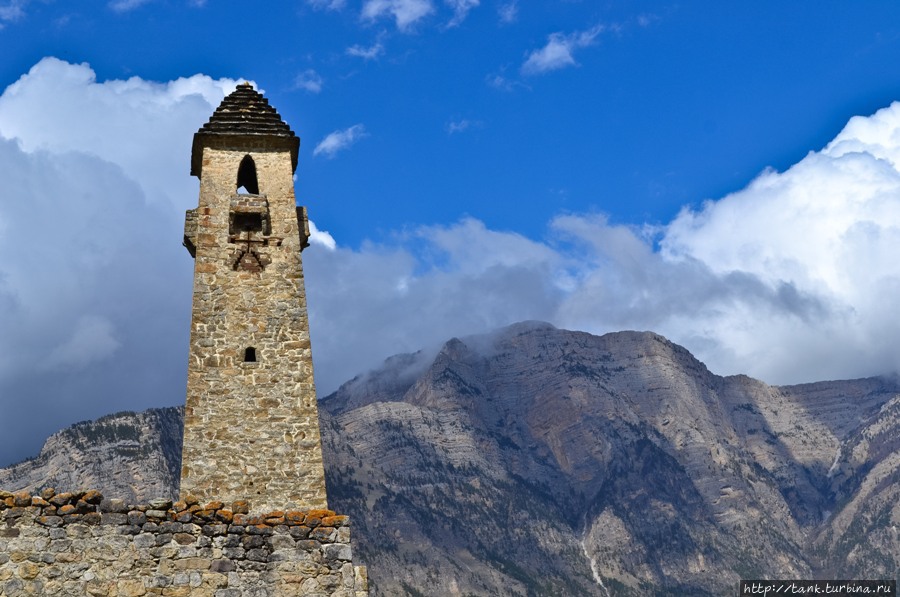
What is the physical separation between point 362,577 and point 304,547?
2.98 feet

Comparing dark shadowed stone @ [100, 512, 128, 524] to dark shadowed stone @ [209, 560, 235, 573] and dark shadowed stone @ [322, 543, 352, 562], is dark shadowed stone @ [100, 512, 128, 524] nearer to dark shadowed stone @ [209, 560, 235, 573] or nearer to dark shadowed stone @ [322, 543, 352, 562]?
dark shadowed stone @ [209, 560, 235, 573]

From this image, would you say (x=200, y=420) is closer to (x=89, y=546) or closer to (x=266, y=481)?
(x=266, y=481)

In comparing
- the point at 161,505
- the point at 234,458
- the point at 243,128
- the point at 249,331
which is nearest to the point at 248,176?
the point at 243,128

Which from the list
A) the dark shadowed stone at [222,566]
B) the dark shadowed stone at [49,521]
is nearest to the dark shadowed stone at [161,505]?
the dark shadowed stone at [222,566]

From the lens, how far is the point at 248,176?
100ft

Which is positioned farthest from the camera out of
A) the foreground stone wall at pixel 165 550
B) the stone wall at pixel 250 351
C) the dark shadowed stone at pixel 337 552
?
the stone wall at pixel 250 351

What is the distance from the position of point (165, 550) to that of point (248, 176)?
1581 centimetres

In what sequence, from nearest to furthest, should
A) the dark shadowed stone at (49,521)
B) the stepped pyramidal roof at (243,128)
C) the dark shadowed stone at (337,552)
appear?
1. the dark shadowed stone at (49,521)
2. the dark shadowed stone at (337,552)
3. the stepped pyramidal roof at (243,128)

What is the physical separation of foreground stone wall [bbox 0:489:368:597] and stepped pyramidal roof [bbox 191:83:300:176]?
14834 millimetres

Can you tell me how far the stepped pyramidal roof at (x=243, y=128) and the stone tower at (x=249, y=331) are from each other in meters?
0.03

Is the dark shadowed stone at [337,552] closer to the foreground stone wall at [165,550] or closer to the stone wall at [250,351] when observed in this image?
the foreground stone wall at [165,550]

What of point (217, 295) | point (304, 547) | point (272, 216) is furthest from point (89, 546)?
point (272, 216)

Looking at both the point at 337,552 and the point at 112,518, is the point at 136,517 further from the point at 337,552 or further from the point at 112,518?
the point at 337,552

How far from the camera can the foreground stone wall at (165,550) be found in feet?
51.3
